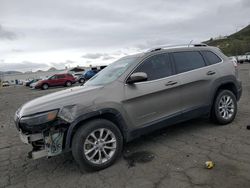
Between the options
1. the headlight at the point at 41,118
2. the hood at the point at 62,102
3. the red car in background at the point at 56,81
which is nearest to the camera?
the headlight at the point at 41,118

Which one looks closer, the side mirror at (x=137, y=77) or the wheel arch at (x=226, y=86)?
the side mirror at (x=137, y=77)

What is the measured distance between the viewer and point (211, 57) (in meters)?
5.64

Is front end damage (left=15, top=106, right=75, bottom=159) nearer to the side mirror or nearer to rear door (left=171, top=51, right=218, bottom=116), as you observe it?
the side mirror

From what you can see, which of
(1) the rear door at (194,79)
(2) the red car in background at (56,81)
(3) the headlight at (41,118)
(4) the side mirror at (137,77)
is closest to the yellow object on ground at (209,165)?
(1) the rear door at (194,79)

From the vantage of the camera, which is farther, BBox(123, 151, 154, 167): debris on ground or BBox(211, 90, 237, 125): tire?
BBox(211, 90, 237, 125): tire

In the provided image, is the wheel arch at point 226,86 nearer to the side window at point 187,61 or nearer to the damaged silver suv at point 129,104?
the damaged silver suv at point 129,104

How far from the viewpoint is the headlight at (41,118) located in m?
3.74

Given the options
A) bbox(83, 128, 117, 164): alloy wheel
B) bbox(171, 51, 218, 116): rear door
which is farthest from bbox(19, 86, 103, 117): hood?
bbox(171, 51, 218, 116): rear door

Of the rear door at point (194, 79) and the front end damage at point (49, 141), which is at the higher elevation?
the rear door at point (194, 79)

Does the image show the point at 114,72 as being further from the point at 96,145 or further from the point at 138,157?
the point at 138,157

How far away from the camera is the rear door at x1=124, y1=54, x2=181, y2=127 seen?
14.3 ft

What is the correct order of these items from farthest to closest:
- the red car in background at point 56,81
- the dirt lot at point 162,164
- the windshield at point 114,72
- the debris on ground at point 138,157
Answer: the red car in background at point 56,81, the windshield at point 114,72, the debris on ground at point 138,157, the dirt lot at point 162,164

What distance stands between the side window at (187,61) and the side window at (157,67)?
22 cm

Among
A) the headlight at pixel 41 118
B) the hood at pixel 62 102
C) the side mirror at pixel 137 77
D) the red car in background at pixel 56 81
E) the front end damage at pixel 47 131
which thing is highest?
the side mirror at pixel 137 77
